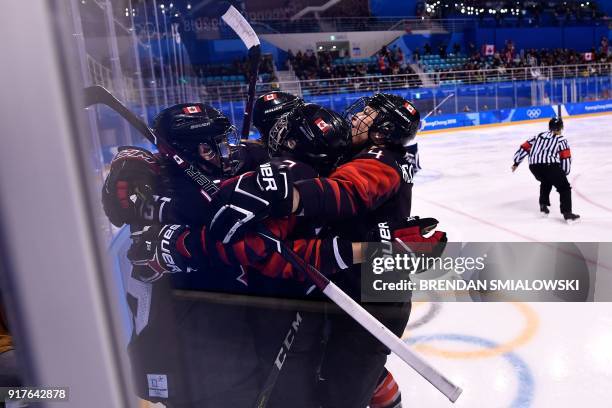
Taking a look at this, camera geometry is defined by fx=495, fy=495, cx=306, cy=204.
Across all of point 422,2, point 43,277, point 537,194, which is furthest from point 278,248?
point 422,2

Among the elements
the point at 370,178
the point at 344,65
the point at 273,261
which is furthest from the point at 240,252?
the point at 344,65

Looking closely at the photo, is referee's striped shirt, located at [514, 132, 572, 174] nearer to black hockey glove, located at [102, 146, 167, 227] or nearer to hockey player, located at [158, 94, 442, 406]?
hockey player, located at [158, 94, 442, 406]

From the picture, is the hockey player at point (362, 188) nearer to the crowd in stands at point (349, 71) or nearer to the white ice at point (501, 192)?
the white ice at point (501, 192)

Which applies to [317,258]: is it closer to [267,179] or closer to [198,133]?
[267,179]

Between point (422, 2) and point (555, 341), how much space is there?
12.5 meters

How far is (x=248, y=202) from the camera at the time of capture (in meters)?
0.73

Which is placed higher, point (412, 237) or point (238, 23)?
point (238, 23)

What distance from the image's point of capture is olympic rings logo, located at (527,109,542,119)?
383 inches

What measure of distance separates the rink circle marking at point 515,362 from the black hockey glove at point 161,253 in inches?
34.2

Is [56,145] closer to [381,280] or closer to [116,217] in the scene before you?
[116,217]

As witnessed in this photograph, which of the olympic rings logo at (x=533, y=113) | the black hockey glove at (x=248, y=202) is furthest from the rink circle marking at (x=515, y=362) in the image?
the olympic rings logo at (x=533, y=113)

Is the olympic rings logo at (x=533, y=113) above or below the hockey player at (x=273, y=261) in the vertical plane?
below

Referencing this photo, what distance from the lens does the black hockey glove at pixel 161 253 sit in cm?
69

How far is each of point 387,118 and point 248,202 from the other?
1.55 ft
